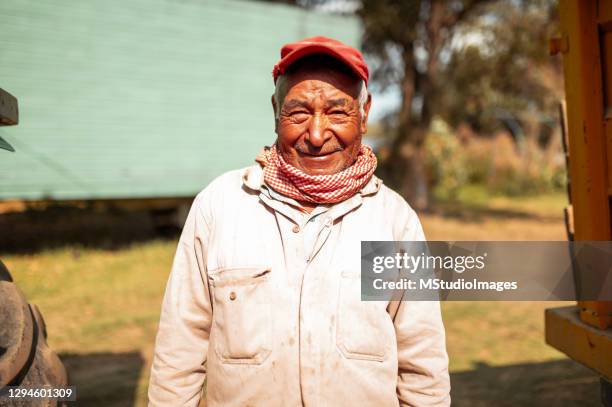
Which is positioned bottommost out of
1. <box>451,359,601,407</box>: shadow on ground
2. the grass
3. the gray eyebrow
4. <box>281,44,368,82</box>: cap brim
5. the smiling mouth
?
<box>451,359,601,407</box>: shadow on ground

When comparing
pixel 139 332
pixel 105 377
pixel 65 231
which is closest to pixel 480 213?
pixel 65 231

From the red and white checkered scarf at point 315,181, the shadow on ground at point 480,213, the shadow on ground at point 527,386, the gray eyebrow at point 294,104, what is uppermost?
the shadow on ground at point 480,213

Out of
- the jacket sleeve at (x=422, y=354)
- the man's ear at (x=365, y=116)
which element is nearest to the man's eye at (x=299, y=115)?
the man's ear at (x=365, y=116)

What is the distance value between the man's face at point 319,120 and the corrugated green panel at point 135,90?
6.84 m

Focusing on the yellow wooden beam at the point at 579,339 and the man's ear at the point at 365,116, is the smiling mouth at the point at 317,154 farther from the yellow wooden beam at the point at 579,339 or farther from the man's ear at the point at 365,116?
the yellow wooden beam at the point at 579,339

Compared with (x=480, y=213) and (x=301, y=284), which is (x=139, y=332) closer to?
(x=301, y=284)

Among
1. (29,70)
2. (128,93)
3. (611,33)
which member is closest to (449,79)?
(128,93)

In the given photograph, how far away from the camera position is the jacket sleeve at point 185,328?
173cm

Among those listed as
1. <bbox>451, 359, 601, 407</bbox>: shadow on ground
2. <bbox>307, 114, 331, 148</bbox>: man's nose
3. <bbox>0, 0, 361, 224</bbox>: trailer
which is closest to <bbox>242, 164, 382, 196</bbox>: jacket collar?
<bbox>307, 114, 331, 148</bbox>: man's nose

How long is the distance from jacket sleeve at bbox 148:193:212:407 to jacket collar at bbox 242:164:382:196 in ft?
0.64

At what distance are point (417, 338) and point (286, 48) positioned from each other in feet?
3.61

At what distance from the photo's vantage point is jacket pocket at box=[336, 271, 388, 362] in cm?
167

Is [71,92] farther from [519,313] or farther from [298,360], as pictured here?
[298,360]

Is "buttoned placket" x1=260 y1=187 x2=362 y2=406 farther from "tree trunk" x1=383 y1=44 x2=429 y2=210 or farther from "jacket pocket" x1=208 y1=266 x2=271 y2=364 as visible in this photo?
"tree trunk" x1=383 y1=44 x2=429 y2=210
